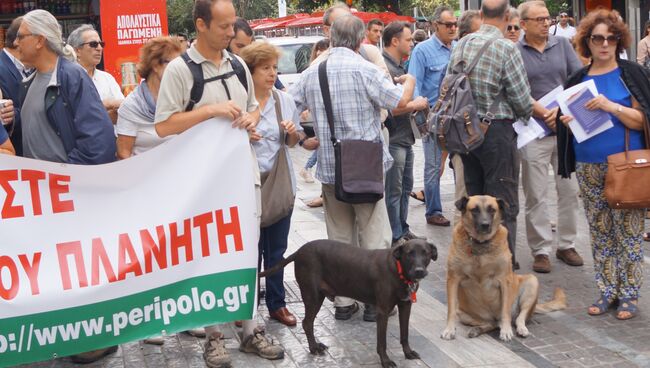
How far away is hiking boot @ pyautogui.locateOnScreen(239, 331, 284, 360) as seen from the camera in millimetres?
5805

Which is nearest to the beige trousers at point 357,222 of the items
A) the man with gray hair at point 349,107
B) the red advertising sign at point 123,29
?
the man with gray hair at point 349,107

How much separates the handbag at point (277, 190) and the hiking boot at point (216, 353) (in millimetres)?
950

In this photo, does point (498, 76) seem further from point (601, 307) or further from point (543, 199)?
point (601, 307)

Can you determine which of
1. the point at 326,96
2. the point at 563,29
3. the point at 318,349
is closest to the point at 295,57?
the point at 563,29

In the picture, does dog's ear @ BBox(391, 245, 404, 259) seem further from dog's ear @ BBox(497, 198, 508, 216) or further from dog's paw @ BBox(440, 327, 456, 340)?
dog's ear @ BBox(497, 198, 508, 216)

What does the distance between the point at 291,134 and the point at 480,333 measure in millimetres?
1835

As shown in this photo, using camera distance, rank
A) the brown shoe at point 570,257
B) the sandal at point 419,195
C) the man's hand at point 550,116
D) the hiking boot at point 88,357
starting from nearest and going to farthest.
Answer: the hiking boot at point 88,357 → the man's hand at point 550,116 → the brown shoe at point 570,257 → the sandal at point 419,195

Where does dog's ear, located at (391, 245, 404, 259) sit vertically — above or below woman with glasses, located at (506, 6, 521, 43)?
below

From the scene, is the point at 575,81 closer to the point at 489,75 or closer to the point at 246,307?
the point at 489,75

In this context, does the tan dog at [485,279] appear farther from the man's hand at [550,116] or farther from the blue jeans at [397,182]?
the blue jeans at [397,182]

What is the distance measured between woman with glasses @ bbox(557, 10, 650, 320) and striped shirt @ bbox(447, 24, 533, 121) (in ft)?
1.44

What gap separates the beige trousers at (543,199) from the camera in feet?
26.2

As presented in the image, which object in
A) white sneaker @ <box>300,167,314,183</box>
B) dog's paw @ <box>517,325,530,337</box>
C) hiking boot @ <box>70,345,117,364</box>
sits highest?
white sneaker @ <box>300,167,314,183</box>

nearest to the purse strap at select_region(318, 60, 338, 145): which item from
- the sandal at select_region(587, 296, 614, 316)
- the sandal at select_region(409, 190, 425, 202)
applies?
the sandal at select_region(587, 296, 614, 316)
